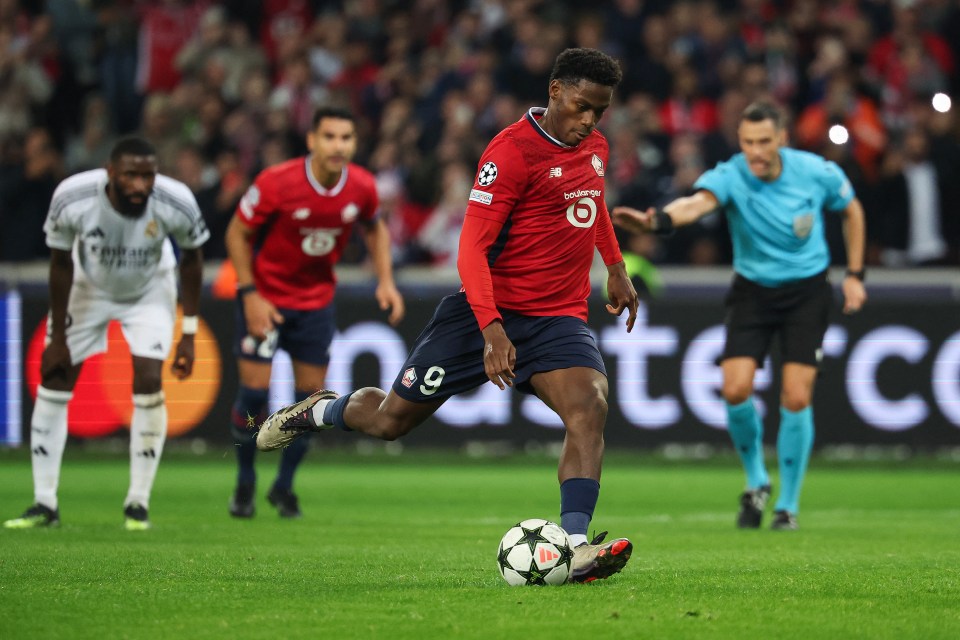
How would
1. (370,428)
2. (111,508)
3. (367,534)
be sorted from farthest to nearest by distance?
(111,508) < (367,534) < (370,428)

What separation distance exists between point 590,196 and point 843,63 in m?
12.0

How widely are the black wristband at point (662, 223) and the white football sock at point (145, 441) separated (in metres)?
3.19

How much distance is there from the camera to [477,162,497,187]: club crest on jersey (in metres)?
6.69

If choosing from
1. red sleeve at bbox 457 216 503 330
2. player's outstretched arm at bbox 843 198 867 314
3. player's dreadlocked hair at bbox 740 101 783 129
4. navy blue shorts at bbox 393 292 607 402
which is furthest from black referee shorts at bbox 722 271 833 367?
red sleeve at bbox 457 216 503 330

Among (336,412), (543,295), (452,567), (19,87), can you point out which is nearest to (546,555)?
(452,567)

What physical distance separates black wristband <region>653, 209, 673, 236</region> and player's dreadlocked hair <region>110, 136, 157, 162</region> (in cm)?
297

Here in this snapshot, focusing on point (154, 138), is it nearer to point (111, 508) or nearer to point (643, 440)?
point (643, 440)

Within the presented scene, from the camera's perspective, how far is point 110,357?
15539mm

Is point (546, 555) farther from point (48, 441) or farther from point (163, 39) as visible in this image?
point (163, 39)

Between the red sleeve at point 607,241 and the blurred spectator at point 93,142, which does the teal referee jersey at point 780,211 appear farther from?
the blurred spectator at point 93,142

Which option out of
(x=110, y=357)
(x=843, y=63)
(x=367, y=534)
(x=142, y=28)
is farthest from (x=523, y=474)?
(x=142, y=28)

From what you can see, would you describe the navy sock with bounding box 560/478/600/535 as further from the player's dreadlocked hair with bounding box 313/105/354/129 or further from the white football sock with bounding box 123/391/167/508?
the player's dreadlocked hair with bounding box 313/105/354/129

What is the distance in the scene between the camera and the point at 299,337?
35.2ft

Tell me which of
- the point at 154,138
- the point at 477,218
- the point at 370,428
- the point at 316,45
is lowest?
the point at 370,428
